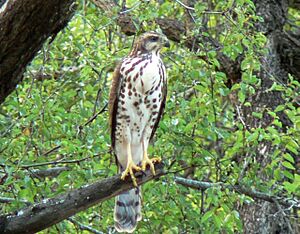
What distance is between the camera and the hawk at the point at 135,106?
183 inches

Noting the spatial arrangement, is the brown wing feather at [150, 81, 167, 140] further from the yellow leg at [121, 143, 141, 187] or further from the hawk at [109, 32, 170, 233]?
the yellow leg at [121, 143, 141, 187]

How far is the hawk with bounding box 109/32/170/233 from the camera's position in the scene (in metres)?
4.64

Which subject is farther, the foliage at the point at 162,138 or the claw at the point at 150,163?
the foliage at the point at 162,138

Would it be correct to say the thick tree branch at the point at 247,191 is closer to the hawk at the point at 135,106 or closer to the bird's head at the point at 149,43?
the hawk at the point at 135,106

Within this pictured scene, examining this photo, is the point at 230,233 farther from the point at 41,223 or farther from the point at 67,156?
the point at 41,223

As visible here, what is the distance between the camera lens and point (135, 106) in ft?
15.6

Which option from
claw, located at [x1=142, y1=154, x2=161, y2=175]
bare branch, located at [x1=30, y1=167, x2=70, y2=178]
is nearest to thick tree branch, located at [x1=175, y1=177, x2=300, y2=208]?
claw, located at [x1=142, y1=154, x2=161, y2=175]

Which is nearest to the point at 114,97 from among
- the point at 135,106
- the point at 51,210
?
the point at 135,106

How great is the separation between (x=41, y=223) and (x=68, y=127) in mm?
1286

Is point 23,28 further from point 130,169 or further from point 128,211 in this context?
point 128,211

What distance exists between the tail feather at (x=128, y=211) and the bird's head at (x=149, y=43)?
2.93 ft

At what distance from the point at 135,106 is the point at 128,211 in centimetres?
64

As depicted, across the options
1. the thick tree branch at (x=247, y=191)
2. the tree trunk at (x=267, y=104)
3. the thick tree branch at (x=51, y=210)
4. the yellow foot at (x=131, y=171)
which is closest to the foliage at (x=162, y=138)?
the thick tree branch at (x=247, y=191)

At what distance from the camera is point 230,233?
15.6 feet
